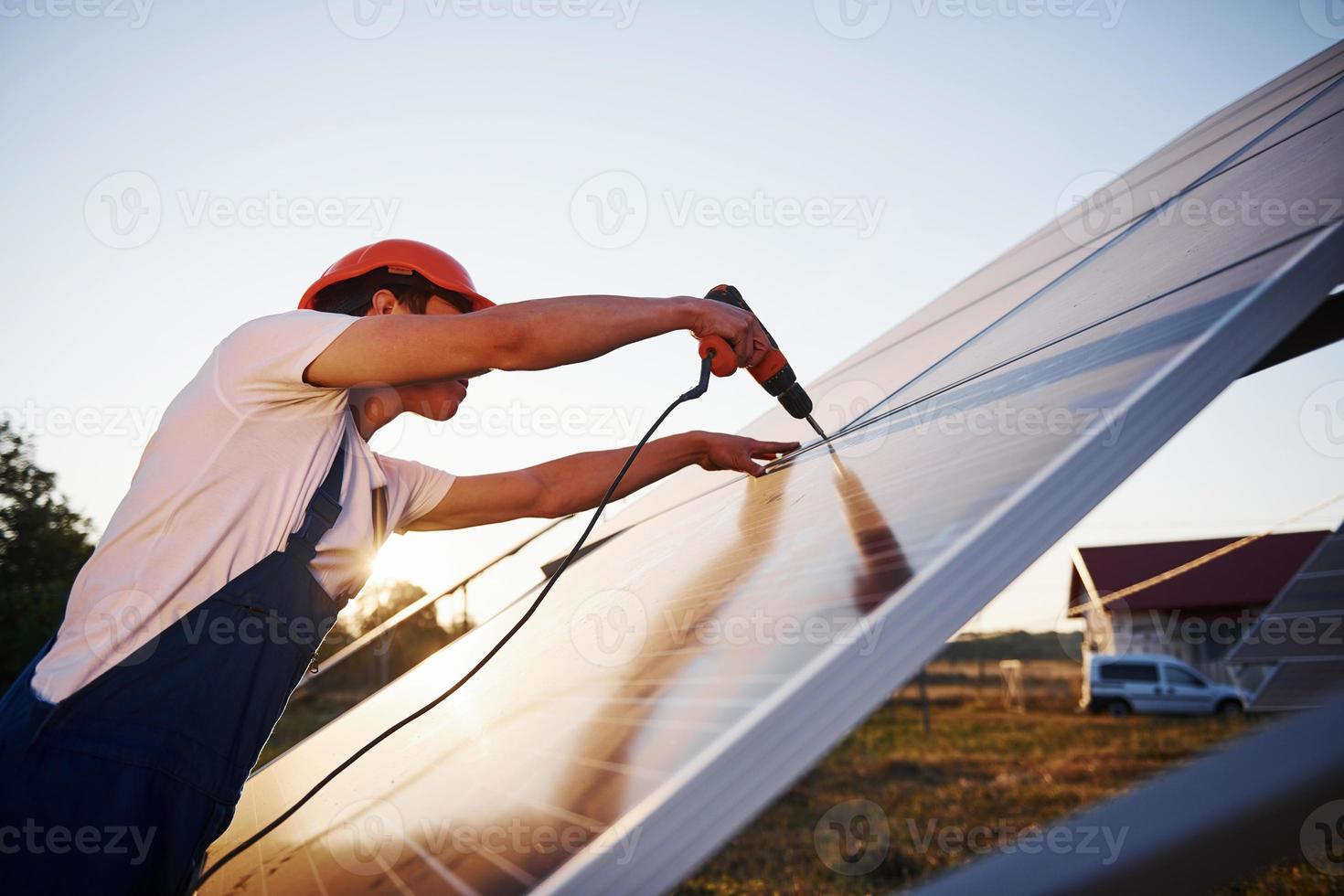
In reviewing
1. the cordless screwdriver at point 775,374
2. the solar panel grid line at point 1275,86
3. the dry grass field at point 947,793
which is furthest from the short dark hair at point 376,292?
the solar panel grid line at point 1275,86

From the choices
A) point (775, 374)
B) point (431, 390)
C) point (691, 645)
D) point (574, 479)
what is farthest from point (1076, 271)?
point (691, 645)

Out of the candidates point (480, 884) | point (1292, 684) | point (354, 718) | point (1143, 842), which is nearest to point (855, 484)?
point (480, 884)

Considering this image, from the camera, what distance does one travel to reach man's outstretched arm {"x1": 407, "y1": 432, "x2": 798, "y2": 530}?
9.51 feet

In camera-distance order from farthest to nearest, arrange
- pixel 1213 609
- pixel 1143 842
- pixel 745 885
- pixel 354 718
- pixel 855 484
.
Result: 1. pixel 1213 609
2. pixel 745 885
3. pixel 354 718
4. pixel 855 484
5. pixel 1143 842

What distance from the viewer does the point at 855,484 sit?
1.80 metres

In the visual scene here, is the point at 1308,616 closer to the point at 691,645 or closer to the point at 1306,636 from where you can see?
the point at 1306,636

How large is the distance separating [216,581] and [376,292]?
896mm

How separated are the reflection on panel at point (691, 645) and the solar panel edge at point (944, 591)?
1 cm

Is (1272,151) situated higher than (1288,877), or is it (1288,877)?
(1272,151)

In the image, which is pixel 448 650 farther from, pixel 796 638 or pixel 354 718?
pixel 796 638

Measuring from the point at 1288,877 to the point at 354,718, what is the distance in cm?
415

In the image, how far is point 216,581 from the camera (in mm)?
1645

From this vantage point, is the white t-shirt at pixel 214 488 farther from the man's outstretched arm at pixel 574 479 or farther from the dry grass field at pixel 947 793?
the dry grass field at pixel 947 793

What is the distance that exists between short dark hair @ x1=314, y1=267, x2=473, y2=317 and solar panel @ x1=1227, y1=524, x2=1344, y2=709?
494cm
